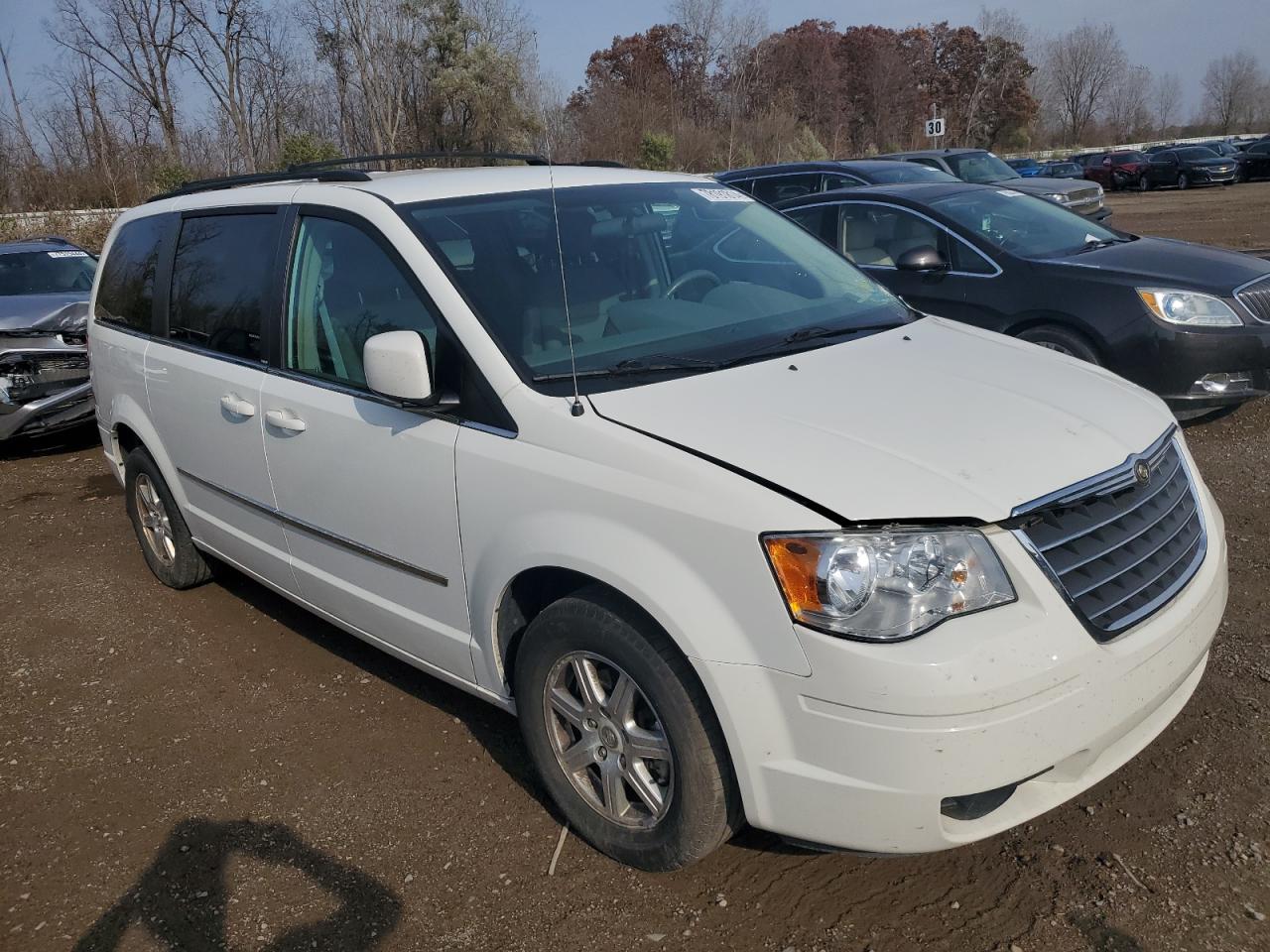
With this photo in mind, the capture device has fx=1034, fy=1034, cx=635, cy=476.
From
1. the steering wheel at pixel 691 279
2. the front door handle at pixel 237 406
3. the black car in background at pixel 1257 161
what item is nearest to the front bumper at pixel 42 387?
the front door handle at pixel 237 406

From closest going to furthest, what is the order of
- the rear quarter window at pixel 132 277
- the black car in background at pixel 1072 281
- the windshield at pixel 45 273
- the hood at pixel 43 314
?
the rear quarter window at pixel 132 277
the black car in background at pixel 1072 281
the hood at pixel 43 314
the windshield at pixel 45 273

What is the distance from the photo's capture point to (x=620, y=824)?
2.86 metres

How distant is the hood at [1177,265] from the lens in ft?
20.4

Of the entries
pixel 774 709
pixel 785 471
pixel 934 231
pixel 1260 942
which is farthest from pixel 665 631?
pixel 934 231

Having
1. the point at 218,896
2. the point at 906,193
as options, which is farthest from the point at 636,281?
the point at 906,193

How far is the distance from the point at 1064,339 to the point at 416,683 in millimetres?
4605

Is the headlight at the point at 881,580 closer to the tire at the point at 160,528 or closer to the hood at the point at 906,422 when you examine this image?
the hood at the point at 906,422

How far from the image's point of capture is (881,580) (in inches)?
90.4

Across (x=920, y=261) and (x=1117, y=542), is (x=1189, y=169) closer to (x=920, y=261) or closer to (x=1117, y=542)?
(x=920, y=261)

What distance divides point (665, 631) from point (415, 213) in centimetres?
167

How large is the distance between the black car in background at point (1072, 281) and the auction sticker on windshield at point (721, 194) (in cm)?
174

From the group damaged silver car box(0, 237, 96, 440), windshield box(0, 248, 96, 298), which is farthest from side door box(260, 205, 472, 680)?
windshield box(0, 248, 96, 298)

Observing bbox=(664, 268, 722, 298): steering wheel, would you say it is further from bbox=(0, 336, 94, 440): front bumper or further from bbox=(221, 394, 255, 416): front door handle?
bbox=(0, 336, 94, 440): front bumper

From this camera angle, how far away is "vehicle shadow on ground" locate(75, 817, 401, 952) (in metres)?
2.74
